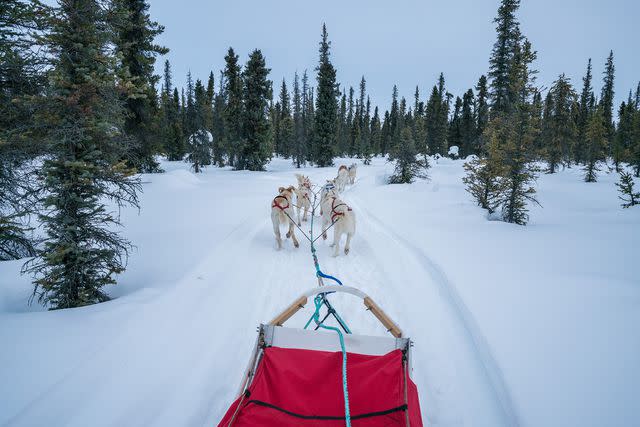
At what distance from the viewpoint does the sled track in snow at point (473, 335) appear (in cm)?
257

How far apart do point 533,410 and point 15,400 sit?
13.8 feet

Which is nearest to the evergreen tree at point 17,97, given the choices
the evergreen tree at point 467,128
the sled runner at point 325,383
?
the sled runner at point 325,383

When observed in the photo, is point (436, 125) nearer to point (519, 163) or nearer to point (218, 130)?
point (218, 130)

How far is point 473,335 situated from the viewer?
351 cm

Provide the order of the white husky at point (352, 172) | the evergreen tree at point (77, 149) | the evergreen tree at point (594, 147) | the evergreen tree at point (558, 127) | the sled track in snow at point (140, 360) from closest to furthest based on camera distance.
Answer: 1. the sled track in snow at point (140, 360)
2. the evergreen tree at point (77, 149)
3. the white husky at point (352, 172)
4. the evergreen tree at point (594, 147)
5. the evergreen tree at point (558, 127)

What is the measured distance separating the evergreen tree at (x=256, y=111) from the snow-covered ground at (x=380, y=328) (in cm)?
1955

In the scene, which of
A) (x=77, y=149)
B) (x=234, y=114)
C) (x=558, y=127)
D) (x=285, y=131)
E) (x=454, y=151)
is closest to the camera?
(x=77, y=149)

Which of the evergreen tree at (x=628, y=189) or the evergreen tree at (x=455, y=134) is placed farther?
the evergreen tree at (x=455, y=134)

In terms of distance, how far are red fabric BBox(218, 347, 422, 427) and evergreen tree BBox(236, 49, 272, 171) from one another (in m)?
25.3

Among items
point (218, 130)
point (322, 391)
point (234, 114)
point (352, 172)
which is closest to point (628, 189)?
point (322, 391)

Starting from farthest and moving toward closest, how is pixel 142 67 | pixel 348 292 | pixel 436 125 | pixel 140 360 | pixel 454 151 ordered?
1. pixel 454 151
2. pixel 436 125
3. pixel 142 67
4. pixel 140 360
5. pixel 348 292

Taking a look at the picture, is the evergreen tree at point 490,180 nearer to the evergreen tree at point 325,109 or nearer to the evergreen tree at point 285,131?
the evergreen tree at point 325,109

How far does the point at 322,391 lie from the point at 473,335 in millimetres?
2295

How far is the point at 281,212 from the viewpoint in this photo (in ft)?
22.4
